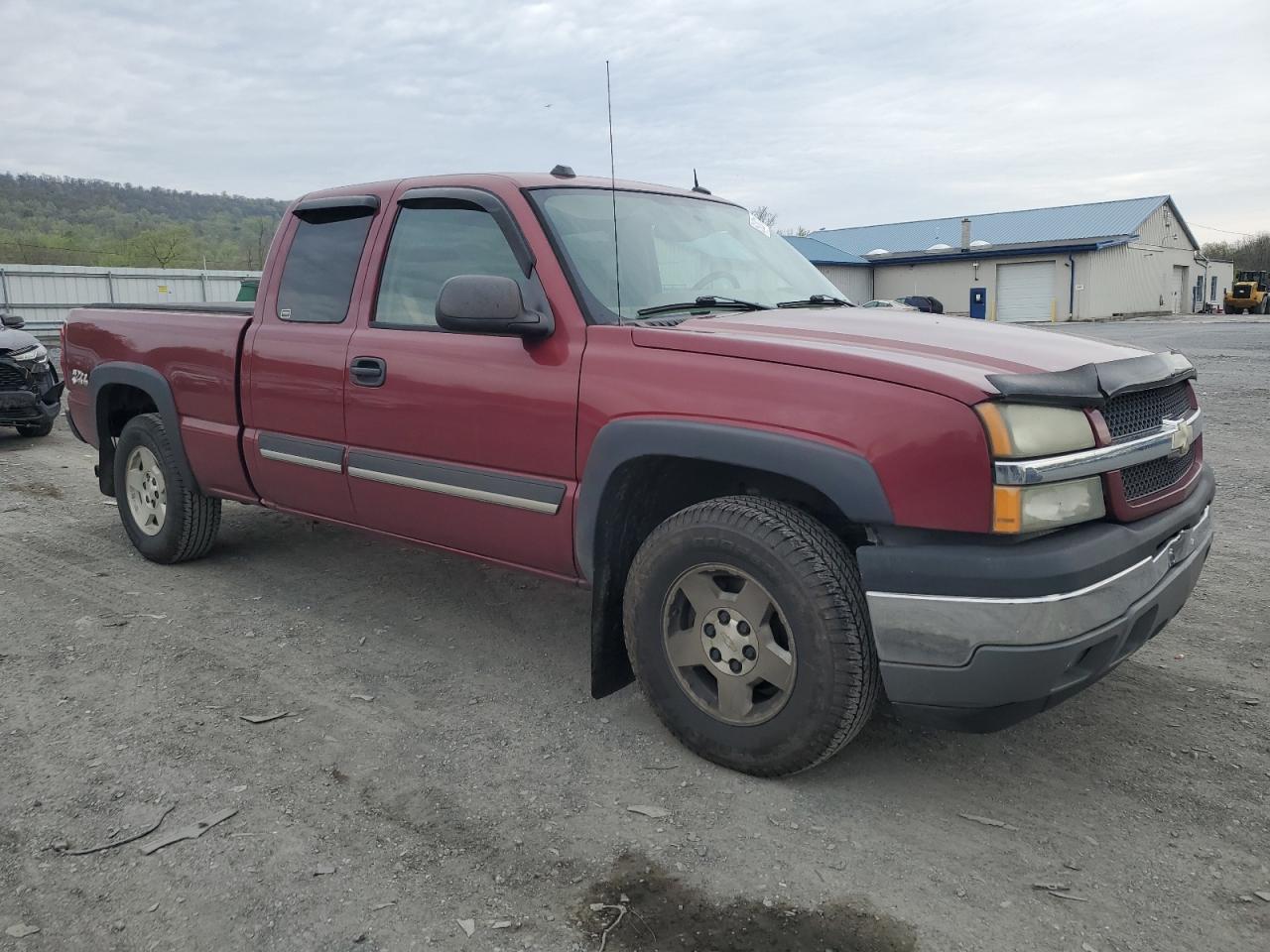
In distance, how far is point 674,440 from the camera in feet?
10.2

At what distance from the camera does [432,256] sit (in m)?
4.04

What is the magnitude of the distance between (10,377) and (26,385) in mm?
149

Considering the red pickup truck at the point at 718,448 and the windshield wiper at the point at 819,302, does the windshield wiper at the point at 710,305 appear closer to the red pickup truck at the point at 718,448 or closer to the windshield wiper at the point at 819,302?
the red pickup truck at the point at 718,448

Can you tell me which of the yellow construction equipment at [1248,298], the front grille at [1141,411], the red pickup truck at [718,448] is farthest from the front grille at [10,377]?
the yellow construction equipment at [1248,298]

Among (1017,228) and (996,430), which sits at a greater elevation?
(1017,228)

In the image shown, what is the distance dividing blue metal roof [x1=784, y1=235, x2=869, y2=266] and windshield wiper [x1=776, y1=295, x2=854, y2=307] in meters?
42.3

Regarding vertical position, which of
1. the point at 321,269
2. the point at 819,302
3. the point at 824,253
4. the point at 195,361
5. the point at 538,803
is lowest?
the point at 538,803

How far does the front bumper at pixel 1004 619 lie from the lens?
2596 mm

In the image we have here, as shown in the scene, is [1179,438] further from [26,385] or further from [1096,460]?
[26,385]

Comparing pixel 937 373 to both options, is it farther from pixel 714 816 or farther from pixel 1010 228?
pixel 1010 228

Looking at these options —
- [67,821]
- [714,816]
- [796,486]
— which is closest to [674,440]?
[796,486]

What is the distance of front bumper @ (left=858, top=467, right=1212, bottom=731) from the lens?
2596 mm

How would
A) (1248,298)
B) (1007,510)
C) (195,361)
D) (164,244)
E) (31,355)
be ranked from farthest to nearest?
(164,244) → (1248,298) → (31,355) → (195,361) → (1007,510)

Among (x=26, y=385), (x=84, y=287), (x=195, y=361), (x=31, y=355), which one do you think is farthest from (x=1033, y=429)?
(x=84, y=287)
